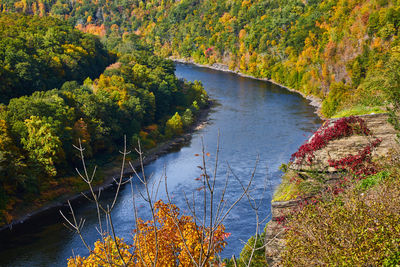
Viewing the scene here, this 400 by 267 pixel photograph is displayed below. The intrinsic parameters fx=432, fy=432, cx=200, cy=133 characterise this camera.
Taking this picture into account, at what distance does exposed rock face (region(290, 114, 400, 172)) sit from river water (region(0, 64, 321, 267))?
161 inches

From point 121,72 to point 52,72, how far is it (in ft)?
38.8

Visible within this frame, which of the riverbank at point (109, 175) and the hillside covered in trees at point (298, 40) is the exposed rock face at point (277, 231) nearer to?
the hillside covered in trees at point (298, 40)

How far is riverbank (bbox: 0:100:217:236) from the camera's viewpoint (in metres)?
42.2

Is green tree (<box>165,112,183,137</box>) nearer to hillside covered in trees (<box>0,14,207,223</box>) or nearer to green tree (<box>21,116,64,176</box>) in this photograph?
hillside covered in trees (<box>0,14,207,223</box>)

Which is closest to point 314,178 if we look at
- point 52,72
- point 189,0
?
point 52,72

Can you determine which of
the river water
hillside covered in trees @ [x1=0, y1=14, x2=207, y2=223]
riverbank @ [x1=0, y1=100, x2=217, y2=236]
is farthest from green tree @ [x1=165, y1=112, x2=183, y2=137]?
the river water

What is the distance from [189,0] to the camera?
7500 inches

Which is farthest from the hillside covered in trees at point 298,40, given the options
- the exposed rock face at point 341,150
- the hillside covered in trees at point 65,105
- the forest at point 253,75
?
the hillside covered in trees at point 65,105

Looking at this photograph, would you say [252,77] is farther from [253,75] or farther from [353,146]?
[353,146]

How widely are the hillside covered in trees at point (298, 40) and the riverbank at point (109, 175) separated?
23.3m

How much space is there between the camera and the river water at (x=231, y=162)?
1470 inches

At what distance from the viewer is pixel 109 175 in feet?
178

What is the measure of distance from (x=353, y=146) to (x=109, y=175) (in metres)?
35.7

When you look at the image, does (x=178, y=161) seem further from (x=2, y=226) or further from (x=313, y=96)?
(x=313, y=96)
